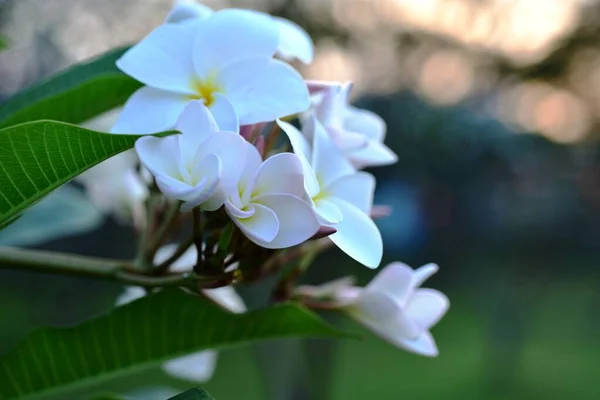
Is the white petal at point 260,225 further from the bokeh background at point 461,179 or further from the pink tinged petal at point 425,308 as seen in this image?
the bokeh background at point 461,179

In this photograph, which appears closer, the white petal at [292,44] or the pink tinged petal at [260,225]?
the pink tinged petal at [260,225]

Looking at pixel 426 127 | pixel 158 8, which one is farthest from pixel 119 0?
pixel 426 127

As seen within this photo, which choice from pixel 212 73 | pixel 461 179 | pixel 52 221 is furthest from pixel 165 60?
pixel 461 179

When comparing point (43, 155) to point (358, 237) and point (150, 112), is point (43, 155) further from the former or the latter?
point (358, 237)

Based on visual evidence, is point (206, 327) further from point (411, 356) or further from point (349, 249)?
point (411, 356)

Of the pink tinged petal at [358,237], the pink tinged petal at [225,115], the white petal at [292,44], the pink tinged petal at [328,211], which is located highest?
the pink tinged petal at [225,115]

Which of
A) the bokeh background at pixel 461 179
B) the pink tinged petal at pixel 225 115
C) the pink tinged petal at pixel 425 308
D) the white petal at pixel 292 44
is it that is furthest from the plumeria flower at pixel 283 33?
the bokeh background at pixel 461 179

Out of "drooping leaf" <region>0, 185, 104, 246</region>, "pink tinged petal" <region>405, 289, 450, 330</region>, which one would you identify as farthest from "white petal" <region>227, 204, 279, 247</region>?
"drooping leaf" <region>0, 185, 104, 246</region>

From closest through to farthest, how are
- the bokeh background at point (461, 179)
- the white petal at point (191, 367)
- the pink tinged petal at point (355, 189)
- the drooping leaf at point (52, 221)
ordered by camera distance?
the pink tinged petal at point (355, 189) → the white petal at point (191, 367) → the drooping leaf at point (52, 221) → the bokeh background at point (461, 179)
